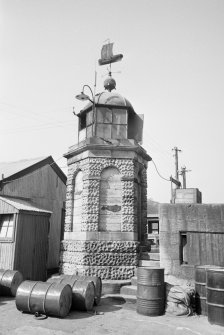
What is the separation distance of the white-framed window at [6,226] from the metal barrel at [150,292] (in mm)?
7415

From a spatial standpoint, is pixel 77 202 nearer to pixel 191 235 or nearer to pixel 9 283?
pixel 9 283

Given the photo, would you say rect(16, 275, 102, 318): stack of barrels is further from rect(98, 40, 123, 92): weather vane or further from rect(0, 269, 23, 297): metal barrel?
rect(98, 40, 123, 92): weather vane

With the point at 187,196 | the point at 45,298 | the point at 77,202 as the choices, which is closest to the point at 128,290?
the point at 45,298

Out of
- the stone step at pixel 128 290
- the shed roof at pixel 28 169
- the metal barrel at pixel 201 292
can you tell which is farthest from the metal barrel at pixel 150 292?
the shed roof at pixel 28 169

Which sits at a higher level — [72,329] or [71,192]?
[71,192]

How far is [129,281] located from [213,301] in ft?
13.7

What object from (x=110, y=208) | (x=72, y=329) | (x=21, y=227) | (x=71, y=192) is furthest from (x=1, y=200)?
(x=72, y=329)

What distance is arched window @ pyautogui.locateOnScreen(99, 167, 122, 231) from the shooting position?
40.1ft

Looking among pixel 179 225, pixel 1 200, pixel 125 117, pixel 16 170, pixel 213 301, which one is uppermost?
pixel 125 117

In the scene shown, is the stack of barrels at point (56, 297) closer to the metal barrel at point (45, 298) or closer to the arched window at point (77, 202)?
the metal barrel at point (45, 298)

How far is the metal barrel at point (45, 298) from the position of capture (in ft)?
25.6

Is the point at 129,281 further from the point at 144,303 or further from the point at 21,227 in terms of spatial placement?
the point at 21,227

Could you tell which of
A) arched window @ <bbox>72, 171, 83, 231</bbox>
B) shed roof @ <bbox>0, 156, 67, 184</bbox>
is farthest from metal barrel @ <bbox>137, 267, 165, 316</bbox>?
shed roof @ <bbox>0, 156, 67, 184</bbox>

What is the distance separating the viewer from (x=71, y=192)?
13.6 m
